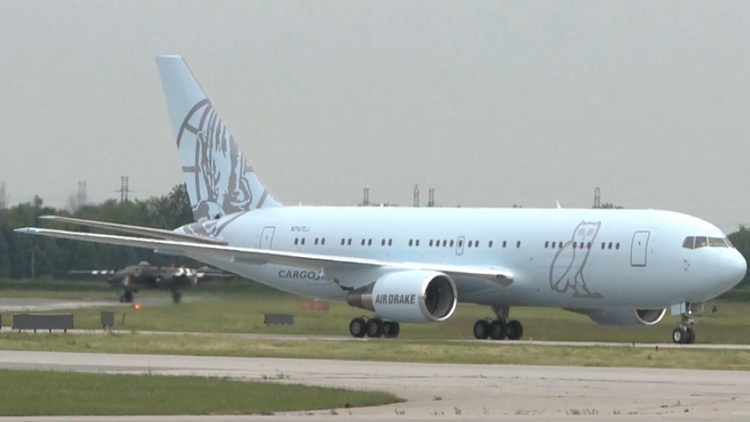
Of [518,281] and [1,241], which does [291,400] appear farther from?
[1,241]

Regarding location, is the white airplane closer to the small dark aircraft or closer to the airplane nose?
the airplane nose

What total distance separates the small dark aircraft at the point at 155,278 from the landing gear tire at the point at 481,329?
13.6 m

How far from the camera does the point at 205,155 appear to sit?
5725cm

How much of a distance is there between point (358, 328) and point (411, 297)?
8.69ft

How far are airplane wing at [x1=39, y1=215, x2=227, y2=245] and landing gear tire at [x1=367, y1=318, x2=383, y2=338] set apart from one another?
8192 millimetres

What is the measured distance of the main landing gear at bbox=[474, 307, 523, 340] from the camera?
4919 cm

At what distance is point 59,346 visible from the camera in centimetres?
3912

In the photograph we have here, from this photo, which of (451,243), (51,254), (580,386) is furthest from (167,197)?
(580,386)

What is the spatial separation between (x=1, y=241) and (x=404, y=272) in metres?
28.0

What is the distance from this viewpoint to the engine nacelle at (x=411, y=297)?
46.6 meters

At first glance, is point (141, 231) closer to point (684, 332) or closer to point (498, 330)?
point (498, 330)

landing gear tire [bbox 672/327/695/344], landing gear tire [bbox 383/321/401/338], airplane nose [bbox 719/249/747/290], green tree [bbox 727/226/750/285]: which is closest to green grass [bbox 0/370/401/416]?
landing gear tire [bbox 672/327/695/344]

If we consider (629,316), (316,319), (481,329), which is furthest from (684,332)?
(316,319)

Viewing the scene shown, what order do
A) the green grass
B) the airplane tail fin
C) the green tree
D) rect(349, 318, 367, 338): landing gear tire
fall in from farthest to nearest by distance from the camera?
the green tree, the airplane tail fin, rect(349, 318, 367, 338): landing gear tire, the green grass
